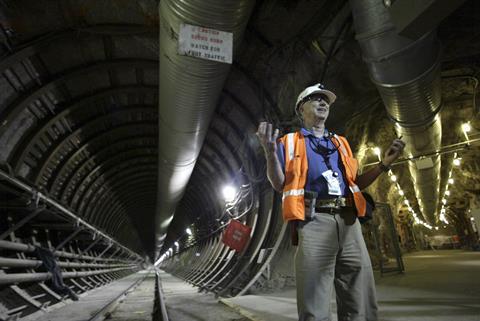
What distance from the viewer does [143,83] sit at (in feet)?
24.1

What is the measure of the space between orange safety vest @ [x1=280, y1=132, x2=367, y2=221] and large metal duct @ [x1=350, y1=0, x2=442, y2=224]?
1.84m

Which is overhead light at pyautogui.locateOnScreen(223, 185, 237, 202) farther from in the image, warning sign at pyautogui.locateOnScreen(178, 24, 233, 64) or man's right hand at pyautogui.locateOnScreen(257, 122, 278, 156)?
man's right hand at pyautogui.locateOnScreen(257, 122, 278, 156)

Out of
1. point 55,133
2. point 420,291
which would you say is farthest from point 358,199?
point 55,133

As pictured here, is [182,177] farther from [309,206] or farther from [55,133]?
[309,206]

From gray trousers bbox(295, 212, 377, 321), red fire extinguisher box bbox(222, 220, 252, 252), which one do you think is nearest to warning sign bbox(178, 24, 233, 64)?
gray trousers bbox(295, 212, 377, 321)

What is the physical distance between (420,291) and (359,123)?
3.56 m

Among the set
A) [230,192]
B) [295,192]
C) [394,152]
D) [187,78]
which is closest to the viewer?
[295,192]

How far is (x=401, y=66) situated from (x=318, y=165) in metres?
2.33

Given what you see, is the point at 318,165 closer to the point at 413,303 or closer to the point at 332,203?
the point at 332,203

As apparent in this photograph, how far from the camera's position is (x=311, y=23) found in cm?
481

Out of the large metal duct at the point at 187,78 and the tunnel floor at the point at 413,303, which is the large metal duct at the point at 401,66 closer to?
the large metal duct at the point at 187,78

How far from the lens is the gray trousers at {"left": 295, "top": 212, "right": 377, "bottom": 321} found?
5.66 feet

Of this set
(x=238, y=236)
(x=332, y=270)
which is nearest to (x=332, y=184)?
(x=332, y=270)

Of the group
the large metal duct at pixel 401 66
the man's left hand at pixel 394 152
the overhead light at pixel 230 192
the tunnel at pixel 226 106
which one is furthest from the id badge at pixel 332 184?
the overhead light at pixel 230 192
